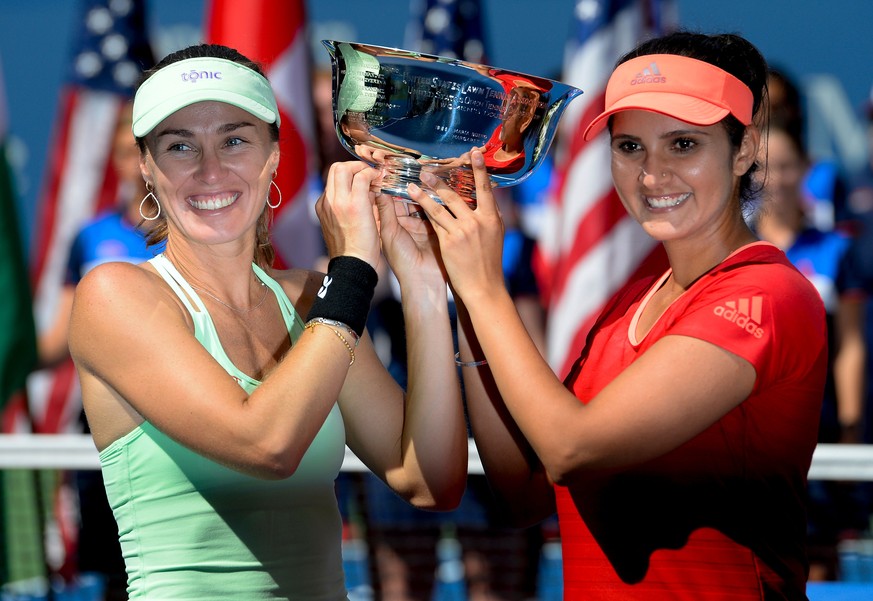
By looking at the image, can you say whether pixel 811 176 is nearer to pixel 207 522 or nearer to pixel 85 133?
pixel 85 133

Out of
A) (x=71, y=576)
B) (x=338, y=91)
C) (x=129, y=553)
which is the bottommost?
(x=71, y=576)

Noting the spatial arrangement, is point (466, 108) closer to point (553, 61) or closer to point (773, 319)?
point (773, 319)

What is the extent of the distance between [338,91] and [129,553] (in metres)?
0.99

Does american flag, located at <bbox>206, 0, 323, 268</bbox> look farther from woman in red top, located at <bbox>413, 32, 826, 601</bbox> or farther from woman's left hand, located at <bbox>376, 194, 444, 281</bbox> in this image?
woman in red top, located at <bbox>413, 32, 826, 601</bbox>

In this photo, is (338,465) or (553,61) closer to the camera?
(338,465)

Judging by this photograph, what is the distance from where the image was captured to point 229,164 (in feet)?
7.68

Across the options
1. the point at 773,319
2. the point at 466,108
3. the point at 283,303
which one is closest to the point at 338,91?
the point at 466,108

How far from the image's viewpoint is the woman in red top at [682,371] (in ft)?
6.83

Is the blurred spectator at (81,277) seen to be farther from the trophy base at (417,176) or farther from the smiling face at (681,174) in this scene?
the smiling face at (681,174)

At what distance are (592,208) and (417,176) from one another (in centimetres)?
275

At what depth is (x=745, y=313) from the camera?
209 cm

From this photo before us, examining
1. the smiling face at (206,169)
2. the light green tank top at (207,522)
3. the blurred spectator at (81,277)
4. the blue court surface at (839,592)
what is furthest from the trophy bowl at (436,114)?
the blurred spectator at (81,277)

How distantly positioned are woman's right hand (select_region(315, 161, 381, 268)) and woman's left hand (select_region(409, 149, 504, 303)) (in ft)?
0.33

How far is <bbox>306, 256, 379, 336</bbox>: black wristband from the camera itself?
7.23 ft
